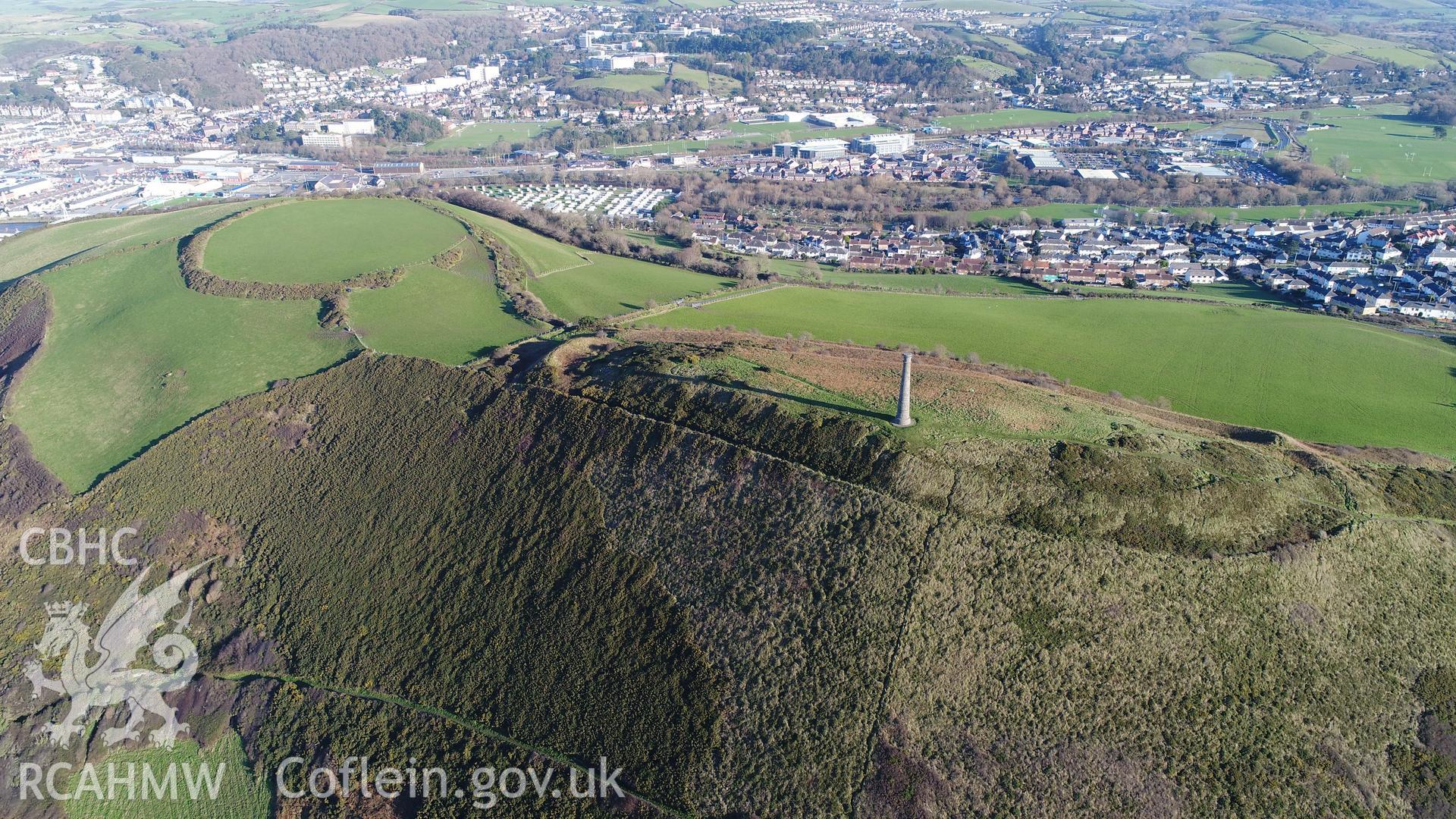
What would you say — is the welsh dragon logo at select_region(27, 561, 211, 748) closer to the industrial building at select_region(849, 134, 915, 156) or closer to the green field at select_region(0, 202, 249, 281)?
the green field at select_region(0, 202, 249, 281)

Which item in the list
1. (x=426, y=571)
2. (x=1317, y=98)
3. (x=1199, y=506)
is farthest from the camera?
(x=1317, y=98)

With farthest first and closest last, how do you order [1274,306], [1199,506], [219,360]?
[1274,306]
[219,360]
[1199,506]

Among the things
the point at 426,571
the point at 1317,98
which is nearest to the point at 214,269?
the point at 426,571

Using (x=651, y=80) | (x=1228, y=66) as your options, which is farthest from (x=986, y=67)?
(x=651, y=80)

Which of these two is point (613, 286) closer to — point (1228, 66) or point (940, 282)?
point (940, 282)

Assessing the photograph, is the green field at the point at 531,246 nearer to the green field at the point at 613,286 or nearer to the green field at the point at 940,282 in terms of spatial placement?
the green field at the point at 613,286

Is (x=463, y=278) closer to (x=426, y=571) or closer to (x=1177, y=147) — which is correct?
(x=426, y=571)

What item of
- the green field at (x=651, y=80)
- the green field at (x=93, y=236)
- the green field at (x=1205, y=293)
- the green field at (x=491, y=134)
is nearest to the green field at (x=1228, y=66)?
the green field at (x=651, y=80)
